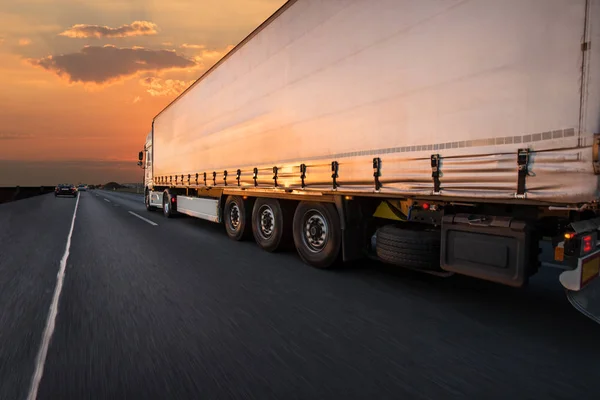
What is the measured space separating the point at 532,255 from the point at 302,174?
375 cm

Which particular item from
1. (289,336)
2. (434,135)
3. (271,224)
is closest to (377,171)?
(434,135)

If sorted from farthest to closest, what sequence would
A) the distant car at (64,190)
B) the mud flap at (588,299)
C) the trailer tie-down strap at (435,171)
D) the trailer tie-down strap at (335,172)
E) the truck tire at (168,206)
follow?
1. the distant car at (64,190)
2. the truck tire at (168,206)
3. the trailer tie-down strap at (335,172)
4. the trailer tie-down strap at (435,171)
5. the mud flap at (588,299)

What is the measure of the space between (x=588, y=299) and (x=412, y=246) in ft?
6.00

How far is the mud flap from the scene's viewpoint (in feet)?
13.4

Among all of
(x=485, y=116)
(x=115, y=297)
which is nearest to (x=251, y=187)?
(x=115, y=297)

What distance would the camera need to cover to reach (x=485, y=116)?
4.02 meters

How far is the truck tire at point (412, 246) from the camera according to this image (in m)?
4.94

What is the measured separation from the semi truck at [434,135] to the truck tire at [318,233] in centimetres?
3

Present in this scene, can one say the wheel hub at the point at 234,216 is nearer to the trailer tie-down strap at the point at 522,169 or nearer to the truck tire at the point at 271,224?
the truck tire at the point at 271,224

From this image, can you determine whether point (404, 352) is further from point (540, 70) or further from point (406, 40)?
point (406, 40)

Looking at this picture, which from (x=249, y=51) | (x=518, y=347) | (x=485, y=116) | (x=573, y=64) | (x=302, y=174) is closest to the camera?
(x=573, y=64)

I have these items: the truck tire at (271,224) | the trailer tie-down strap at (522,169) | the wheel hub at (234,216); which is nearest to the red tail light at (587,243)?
the trailer tie-down strap at (522,169)

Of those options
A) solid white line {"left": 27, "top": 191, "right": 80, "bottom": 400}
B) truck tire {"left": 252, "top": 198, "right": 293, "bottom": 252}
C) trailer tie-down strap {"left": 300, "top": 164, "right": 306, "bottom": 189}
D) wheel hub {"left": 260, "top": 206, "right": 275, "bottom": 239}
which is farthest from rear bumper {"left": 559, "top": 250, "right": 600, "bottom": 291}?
wheel hub {"left": 260, "top": 206, "right": 275, "bottom": 239}

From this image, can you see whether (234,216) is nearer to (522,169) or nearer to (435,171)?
(435,171)
